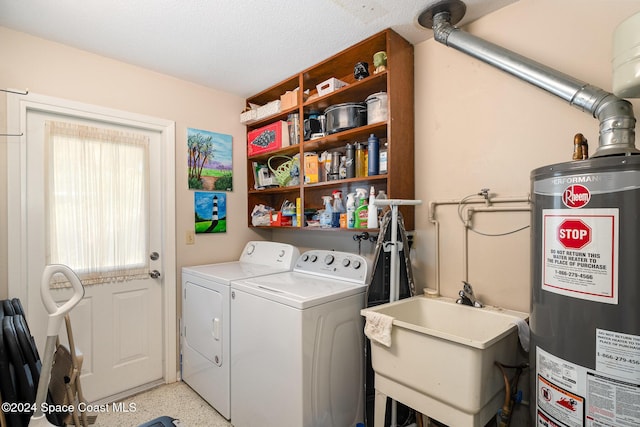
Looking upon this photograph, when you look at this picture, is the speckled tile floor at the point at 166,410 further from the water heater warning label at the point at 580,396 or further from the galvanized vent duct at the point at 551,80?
the galvanized vent duct at the point at 551,80

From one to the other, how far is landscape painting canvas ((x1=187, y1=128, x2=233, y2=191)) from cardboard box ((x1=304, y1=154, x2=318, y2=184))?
0.86m

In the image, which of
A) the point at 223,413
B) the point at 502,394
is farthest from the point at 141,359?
the point at 502,394

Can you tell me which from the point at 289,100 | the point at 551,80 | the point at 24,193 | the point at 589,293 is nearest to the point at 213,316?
the point at 24,193

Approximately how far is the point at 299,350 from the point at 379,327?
409mm

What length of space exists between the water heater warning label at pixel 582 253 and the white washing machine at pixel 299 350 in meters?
0.98

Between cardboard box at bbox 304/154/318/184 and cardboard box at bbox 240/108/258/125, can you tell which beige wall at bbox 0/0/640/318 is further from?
cardboard box at bbox 240/108/258/125

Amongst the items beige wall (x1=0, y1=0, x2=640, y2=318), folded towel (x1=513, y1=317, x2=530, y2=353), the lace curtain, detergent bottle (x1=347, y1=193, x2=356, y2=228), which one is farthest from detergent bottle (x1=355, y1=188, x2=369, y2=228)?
the lace curtain

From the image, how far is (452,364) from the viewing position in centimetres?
120

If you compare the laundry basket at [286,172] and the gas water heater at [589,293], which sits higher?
the laundry basket at [286,172]

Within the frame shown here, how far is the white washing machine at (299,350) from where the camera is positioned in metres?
1.52

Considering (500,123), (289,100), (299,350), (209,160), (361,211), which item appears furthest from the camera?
(209,160)

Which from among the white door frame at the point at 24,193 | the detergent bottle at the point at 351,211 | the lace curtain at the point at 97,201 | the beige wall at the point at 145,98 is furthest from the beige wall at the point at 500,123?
the lace curtain at the point at 97,201

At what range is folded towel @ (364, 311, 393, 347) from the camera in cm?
139

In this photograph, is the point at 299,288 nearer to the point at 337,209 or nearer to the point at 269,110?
the point at 337,209
